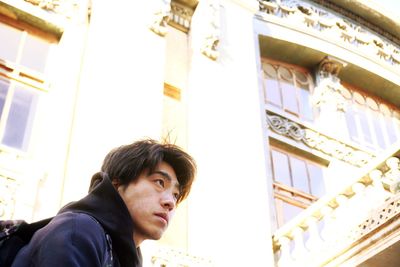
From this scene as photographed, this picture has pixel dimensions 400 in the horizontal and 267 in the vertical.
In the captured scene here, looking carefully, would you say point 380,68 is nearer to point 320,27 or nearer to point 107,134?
point 320,27

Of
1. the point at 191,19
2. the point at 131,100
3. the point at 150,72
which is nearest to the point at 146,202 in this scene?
the point at 131,100

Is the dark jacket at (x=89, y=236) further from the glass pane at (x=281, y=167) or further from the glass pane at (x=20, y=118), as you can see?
the glass pane at (x=281, y=167)

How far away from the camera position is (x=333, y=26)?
12.4m

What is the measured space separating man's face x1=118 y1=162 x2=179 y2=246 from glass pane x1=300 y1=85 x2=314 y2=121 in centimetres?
858

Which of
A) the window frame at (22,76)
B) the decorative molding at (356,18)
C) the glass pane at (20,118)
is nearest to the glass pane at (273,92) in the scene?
the decorative molding at (356,18)

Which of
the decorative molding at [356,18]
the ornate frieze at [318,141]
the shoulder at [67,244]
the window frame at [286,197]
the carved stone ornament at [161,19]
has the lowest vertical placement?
the shoulder at [67,244]

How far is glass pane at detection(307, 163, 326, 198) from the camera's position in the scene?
908 centimetres

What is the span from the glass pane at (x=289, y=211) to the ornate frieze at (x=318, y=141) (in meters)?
1.56

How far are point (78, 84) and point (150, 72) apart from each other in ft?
2.98

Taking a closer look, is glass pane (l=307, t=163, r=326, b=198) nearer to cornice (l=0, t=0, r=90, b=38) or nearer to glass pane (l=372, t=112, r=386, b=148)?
glass pane (l=372, t=112, r=386, b=148)

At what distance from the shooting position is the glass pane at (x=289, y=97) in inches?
418

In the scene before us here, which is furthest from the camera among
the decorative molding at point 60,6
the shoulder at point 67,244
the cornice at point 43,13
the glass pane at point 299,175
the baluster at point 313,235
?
the glass pane at point 299,175

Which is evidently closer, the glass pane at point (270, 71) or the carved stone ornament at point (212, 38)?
the carved stone ornament at point (212, 38)

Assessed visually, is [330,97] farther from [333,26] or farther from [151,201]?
[151,201]
